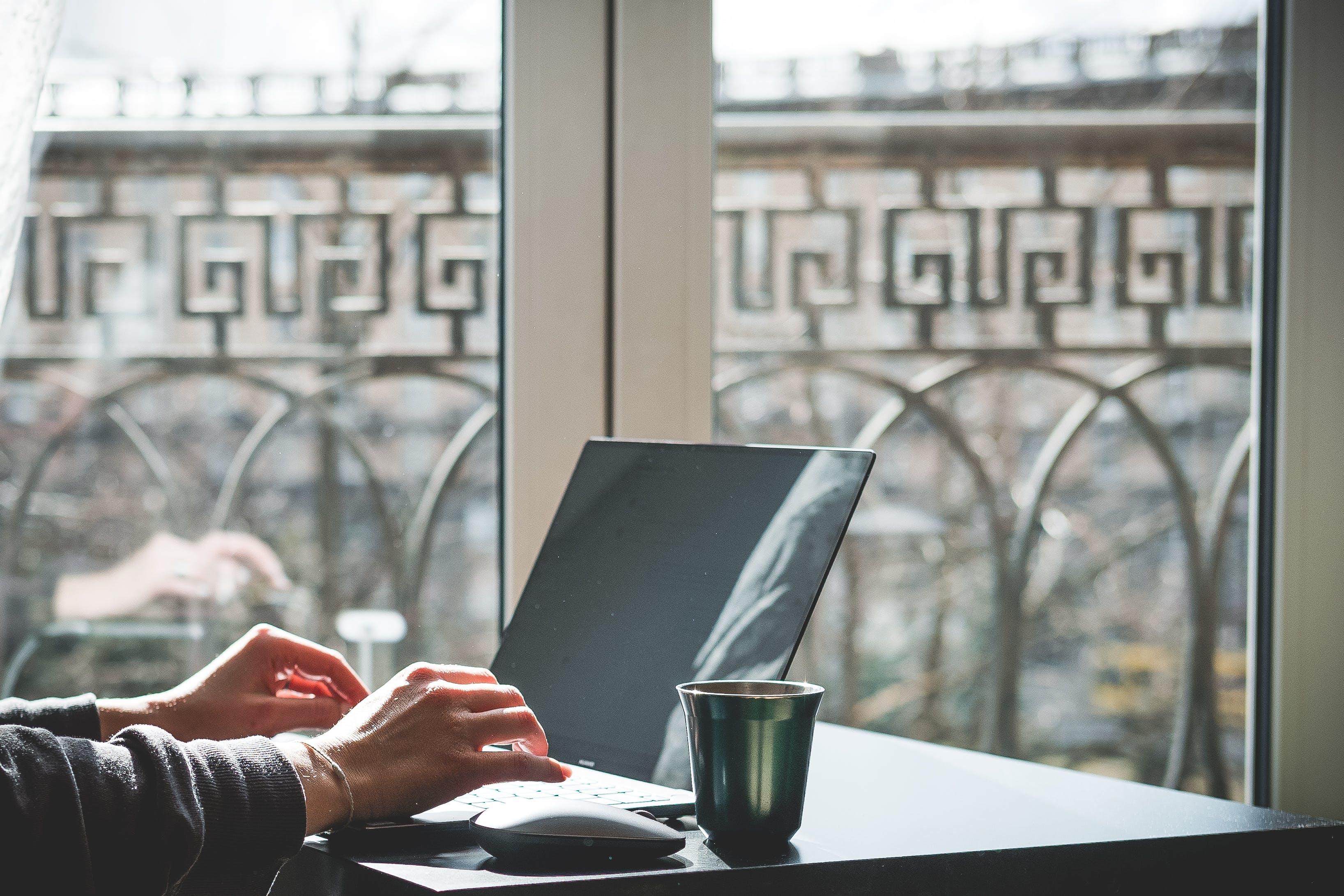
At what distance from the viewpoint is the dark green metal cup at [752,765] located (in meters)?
0.70

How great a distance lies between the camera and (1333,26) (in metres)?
1.28

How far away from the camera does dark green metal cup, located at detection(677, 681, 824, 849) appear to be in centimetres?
70

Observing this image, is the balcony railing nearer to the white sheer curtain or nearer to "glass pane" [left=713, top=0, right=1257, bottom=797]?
"glass pane" [left=713, top=0, right=1257, bottom=797]

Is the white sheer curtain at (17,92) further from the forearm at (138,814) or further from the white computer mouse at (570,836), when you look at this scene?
A: the white computer mouse at (570,836)

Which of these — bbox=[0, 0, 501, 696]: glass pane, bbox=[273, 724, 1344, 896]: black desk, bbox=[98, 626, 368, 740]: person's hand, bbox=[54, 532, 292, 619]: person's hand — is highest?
bbox=[0, 0, 501, 696]: glass pane

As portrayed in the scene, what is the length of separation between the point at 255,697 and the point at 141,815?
12.9 inches

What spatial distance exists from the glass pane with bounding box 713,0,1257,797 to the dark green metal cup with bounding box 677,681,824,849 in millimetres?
636

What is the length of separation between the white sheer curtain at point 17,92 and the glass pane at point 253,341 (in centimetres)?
23

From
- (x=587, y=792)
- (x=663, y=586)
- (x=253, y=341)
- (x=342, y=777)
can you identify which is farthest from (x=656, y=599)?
(x=253, y=341)

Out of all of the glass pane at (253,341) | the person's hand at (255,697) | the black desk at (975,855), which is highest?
the glass pane at (253,341)

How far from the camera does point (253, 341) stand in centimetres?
126

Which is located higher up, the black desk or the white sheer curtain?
the white sheer curtain

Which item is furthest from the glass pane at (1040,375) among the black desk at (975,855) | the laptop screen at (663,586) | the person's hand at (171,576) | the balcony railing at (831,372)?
the person's hand at (171,576)

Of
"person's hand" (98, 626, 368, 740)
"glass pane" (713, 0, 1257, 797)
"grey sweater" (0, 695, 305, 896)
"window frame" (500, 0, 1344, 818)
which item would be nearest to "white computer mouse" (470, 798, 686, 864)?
"grey sweater" (0, 695, 305, 896)
